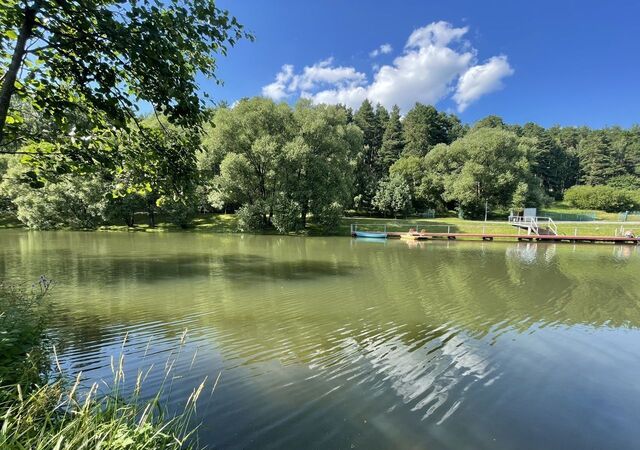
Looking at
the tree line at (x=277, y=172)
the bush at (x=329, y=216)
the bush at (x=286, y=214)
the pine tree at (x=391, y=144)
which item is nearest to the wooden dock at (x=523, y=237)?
the bush at (x=329, y=216)

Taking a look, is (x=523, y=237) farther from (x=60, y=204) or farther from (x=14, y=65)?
(x=60, y=204)

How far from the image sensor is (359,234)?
127 feet

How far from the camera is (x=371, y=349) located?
26.7ft

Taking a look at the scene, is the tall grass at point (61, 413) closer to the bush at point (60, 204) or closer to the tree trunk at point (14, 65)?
the tree trunk at point (14, 65)

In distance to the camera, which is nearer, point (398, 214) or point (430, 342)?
point (430, 342)

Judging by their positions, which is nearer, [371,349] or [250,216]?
[371,349]

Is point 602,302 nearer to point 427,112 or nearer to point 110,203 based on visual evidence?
point 110,203

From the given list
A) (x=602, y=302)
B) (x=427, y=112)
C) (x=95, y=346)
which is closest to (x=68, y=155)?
(x=95, y=346)

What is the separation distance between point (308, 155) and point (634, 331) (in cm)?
3143

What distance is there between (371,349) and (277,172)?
107ft

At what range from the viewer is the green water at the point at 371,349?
17.5ft

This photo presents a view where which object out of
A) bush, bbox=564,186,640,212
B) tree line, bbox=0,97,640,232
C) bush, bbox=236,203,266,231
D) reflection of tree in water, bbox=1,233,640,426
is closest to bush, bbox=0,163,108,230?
tree line, bbox=0,97,640,232

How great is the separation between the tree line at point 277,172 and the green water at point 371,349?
11.0ft

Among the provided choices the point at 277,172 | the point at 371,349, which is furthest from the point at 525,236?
the point at 371,349
